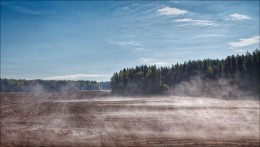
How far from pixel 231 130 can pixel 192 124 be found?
4260mm

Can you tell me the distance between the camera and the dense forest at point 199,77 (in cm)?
9754

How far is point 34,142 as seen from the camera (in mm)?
20969

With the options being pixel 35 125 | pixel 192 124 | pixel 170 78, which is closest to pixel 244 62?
pixel 170 78

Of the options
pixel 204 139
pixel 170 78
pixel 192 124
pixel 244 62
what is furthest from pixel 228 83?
pixel 204 139

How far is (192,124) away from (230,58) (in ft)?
304

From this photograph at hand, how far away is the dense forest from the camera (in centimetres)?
9754

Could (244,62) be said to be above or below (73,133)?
above

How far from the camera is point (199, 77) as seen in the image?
143500 millimetres

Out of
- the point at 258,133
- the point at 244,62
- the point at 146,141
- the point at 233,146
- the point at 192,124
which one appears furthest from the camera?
the point at 244,62

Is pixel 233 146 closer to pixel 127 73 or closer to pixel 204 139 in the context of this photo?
pixel 204 139

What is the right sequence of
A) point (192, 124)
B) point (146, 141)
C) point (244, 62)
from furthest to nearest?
point (244, 62), point (192, 124), point (146, 141)

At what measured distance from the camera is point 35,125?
29266 mm

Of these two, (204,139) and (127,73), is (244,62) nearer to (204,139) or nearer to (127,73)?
(127,73)

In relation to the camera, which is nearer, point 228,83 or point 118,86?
point 228,83
